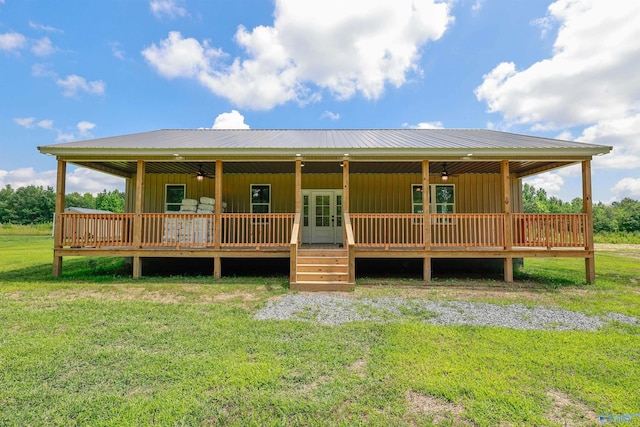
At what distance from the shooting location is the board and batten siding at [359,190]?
34.0 feet

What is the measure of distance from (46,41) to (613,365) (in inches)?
877

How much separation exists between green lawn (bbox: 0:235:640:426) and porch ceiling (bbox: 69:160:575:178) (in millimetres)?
4757

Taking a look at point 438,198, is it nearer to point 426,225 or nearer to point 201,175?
point 426,225

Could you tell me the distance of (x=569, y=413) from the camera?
2.37m

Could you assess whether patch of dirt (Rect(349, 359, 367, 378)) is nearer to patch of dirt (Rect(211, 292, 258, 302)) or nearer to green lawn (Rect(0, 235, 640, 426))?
green lawn (Rect(0, 235, 640, 426))

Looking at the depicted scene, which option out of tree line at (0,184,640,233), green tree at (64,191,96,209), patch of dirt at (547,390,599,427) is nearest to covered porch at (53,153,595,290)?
patch of dirt at (547,390,599,427)

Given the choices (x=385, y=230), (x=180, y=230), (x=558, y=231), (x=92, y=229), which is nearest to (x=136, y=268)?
(x=180, y=230)

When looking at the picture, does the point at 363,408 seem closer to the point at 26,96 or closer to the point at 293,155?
the point at 293,155

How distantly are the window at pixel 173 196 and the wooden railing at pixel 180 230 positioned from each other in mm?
2327

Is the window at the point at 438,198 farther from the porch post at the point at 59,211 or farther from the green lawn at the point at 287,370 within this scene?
the porch post at the point at 59,211

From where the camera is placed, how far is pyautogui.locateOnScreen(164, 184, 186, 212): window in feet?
34.9

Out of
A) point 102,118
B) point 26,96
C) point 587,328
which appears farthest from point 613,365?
point 26,96

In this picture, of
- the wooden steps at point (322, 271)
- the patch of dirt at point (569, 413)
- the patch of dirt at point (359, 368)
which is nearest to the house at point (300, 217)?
the wooden steps at point (322, 271)

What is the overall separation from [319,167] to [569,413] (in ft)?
28.0
